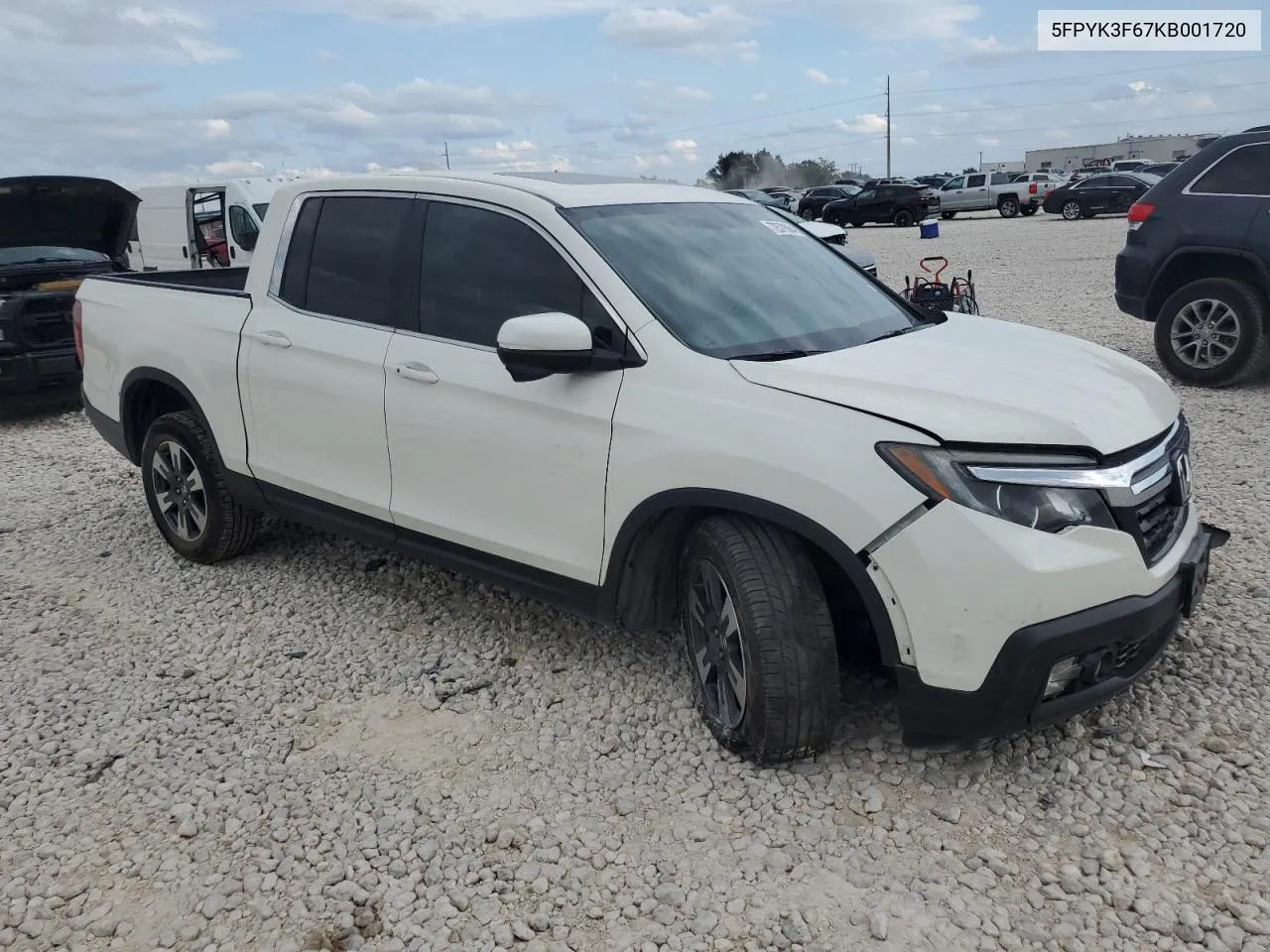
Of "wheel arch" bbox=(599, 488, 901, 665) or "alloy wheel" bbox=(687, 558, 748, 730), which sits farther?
"alloy wheel" bbox=(687, 558, 748, 730)

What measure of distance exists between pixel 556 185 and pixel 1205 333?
5937mm

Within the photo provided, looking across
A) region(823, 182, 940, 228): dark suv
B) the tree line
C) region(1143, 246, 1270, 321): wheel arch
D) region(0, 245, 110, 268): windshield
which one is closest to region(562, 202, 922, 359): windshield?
region(1143, 246, 1270, 321): wheel arch

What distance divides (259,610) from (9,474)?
3746mm

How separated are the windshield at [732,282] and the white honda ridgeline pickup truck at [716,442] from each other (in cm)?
1

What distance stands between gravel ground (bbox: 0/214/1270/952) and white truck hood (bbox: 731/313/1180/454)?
102 centimetres

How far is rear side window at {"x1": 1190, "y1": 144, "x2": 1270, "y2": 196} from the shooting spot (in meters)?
7.34

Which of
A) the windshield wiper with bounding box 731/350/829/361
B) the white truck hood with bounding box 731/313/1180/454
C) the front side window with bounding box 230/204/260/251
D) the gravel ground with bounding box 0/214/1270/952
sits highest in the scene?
the front side window with bounding box 230/204/260/251

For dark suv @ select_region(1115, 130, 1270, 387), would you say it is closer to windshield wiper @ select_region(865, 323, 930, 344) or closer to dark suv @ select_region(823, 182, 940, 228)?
windshield wiper @ select_region(865, 323, 930, 344)

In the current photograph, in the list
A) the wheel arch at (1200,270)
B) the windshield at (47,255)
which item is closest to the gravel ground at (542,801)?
the wheel arch at (1200,270)

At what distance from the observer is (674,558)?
11.0 feet

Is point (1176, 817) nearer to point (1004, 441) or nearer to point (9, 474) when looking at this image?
point (1004, 441)

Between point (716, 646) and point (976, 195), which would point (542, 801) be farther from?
point (976, 195)

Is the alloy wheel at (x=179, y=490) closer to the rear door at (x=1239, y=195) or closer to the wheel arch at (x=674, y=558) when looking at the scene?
the wheel arch at (x=674, y=558)

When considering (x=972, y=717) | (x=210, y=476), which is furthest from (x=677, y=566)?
(x=210, y=476)
